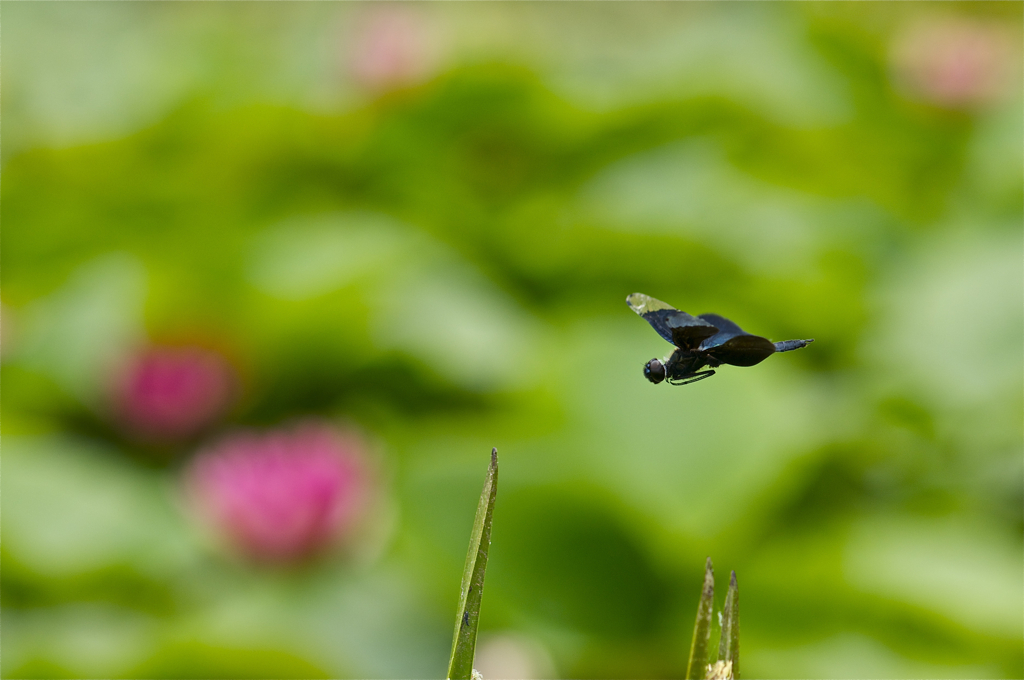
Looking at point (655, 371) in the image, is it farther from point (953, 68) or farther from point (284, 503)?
point (953, 68)

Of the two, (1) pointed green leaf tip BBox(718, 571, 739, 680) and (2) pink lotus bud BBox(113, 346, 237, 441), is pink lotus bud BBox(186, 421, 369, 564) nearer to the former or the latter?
(2) pink lotus bud BBox(113, 346, 237, 441)

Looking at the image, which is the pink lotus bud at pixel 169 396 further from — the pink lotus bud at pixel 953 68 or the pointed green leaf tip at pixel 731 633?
the pink lotus bud at pixel 953 68

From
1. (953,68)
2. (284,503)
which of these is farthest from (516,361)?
(953,68)

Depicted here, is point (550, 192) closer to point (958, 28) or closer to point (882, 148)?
point (882, 148)

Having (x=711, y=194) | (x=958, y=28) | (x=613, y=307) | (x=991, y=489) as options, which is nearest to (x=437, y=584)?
(x=613, y=307)

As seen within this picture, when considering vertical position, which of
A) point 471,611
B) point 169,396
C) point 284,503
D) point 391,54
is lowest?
point 471,611

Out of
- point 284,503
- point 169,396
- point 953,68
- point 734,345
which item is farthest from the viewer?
point 953,68
